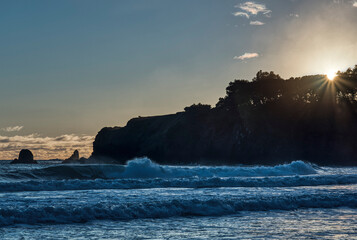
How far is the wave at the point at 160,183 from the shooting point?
21688 mm

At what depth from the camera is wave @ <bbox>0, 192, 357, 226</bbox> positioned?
11.7 meters

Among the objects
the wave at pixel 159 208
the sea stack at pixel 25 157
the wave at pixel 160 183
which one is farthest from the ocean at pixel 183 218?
the sea stack at pixel 25 157

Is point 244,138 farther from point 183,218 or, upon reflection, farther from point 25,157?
point 183,218

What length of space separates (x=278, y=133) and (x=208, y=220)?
207 feet

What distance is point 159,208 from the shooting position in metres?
13.1

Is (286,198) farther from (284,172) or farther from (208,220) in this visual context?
(284,172)

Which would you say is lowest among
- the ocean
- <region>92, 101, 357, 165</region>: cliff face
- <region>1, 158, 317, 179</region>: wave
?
the ocean

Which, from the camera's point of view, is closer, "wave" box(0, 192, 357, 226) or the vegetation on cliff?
"wave" box(0, 192, 357, 226)

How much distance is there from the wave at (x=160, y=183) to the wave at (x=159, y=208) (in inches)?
334

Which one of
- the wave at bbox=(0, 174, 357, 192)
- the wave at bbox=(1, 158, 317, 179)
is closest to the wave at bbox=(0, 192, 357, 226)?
the wave at bbox=(0, 174, 357, 192)

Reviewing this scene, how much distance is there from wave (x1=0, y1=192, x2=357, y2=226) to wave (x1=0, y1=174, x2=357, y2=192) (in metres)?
8.48

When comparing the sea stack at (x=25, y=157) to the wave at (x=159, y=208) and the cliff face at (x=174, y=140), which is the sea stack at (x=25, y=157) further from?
the wave at (x=159, y=208)

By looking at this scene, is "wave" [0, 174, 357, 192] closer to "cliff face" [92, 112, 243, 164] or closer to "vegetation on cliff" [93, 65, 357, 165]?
"vegetation on cliff" [93, 65, 357, 165]

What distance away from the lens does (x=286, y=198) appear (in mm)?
15539
